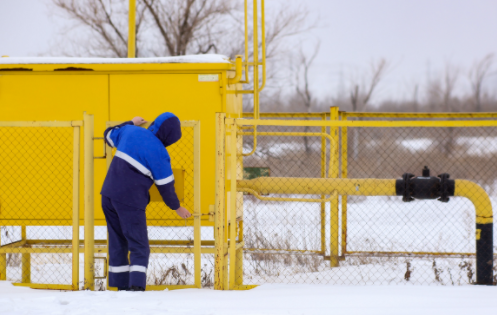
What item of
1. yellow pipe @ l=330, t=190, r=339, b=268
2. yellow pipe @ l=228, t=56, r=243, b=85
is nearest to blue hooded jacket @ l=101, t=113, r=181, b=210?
yellow pipe @ l=228, t=56, r=243, b=85

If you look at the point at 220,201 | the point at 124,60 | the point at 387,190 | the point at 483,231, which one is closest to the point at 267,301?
the point at 220,201

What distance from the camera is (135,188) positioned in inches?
154

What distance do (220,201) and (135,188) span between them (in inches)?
29.0

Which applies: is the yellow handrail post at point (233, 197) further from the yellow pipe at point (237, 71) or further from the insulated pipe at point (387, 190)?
the yellow pipe at point (237, 71)

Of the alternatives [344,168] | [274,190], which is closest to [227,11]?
[344,168]

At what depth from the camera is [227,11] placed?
611 inches

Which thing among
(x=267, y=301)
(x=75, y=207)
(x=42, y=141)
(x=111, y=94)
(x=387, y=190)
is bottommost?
(x=267, y=301)

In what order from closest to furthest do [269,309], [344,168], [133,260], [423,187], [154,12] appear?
[269,309] → [133,260] → [423,187] → [344,168] → [154,12]

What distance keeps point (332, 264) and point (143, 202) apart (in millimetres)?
3002

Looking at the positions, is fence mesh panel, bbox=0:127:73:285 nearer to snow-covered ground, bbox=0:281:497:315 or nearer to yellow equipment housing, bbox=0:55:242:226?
yellow equipment housing, bbox=0:55:242:226

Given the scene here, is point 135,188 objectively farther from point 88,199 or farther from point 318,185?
point 318,185

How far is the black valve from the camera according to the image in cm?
456

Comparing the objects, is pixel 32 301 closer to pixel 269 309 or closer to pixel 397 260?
pixel 269 309

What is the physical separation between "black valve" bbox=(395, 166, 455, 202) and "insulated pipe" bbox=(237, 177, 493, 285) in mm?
A: 49
